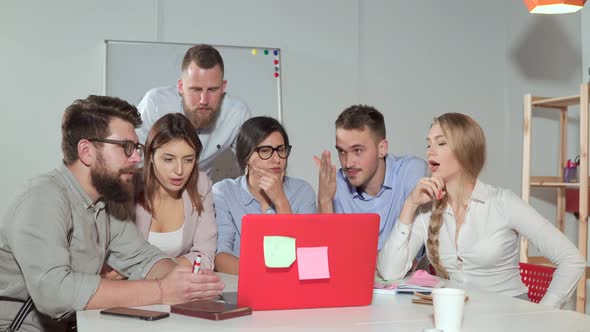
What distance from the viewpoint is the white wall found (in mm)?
4004

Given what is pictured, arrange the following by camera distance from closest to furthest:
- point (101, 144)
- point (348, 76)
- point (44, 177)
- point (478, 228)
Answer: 1. point (44, 177)
2. point (101, 144)
3. point (478, 228)
4. point (348, 76)

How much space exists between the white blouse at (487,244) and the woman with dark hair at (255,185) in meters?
0.66

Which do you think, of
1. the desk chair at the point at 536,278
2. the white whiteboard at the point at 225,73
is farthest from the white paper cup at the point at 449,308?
the white whiteboard at the point at 225,73

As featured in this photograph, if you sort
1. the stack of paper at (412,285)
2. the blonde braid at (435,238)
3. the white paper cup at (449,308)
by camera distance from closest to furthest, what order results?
the white paper cup at (449,308) → the stack of paper at (412,285) → the blonde braid at (435,238)

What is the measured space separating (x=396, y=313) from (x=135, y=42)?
9.48ft

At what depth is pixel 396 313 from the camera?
71.4 inches

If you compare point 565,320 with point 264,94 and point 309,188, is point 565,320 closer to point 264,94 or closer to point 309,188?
point 309,188

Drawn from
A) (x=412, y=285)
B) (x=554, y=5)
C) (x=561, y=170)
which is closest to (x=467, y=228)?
(x=412, y=285)

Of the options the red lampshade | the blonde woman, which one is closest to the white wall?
the red lampshade

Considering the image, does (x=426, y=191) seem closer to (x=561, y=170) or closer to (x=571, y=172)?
(x=571, y=172)

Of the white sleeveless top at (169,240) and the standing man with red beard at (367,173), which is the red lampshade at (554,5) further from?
the white sleeveless top at (169,240)

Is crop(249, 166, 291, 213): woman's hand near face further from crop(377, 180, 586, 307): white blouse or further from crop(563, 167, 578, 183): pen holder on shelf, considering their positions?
crop(563, 167, 578, 183): pen holder on shelf

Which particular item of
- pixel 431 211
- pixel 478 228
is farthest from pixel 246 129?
pixel 478 228

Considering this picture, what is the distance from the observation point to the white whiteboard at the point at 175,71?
13.5 ft
